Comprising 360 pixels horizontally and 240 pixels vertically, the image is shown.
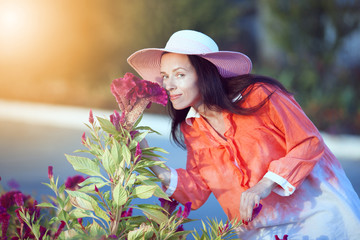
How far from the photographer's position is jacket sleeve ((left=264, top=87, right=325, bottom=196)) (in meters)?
2.28

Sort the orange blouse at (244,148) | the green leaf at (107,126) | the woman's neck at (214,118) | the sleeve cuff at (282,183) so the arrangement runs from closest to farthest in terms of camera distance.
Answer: the green leaf at (107,126), the sleeve cuff at (282,183), the orange blouse at (244,148), the woman's neck at (214,118)

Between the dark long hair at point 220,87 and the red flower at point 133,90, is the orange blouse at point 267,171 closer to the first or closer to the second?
the dark long hair at point 220,87

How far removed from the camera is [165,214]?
222 centimetres

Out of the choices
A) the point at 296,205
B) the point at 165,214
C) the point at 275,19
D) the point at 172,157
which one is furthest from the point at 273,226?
the point at 275,19

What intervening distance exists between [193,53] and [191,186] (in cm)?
65

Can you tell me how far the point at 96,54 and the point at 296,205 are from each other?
12.1 meters

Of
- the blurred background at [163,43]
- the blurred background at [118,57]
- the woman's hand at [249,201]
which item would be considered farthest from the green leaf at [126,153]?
the blurred background at [163,43]

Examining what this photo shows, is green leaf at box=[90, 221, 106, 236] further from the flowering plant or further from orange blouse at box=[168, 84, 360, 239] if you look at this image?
orange blouse at box=[168, 84, 360, 239]

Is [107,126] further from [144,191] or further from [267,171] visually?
[267,171]

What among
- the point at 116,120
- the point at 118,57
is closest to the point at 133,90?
the point at 116,120

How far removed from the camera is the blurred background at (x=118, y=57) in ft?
26.7

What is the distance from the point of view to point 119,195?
1.90 m

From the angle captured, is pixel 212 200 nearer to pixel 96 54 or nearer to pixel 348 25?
pixel 348 25

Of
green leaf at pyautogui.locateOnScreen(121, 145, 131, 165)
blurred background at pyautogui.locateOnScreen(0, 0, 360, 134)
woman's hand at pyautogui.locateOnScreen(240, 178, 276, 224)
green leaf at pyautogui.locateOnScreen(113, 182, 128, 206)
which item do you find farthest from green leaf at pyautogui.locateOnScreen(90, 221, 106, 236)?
blurred background at pyautogui.locateOnScreen(0, 0, 360, 134)
